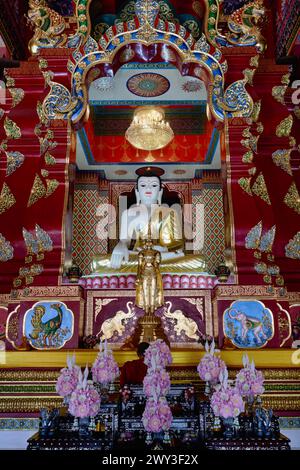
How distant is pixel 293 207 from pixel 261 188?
0.84m

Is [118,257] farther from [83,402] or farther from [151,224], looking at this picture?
[83,402]

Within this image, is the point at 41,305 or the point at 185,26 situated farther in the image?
the point at 185,26

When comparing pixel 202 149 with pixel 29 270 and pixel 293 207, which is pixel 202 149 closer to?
pixel 293 207

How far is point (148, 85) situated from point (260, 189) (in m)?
2.81

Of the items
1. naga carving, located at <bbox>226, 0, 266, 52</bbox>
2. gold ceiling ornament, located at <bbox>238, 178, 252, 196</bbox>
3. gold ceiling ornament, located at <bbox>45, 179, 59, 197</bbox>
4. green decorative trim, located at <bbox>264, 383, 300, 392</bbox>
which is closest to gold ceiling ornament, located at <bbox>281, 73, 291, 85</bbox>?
naga carving, located at <bbox>226, 0, 266, 52</bbox>

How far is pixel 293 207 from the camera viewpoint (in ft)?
21.0

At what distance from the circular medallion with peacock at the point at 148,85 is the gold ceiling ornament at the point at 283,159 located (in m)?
2.12

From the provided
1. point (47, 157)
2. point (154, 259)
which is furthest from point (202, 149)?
point (154, 259)

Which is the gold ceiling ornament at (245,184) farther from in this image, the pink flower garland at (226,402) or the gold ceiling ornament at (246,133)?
the pink flower garland at (226,402)

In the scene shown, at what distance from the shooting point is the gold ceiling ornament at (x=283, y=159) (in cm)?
646

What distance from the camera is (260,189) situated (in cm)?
577

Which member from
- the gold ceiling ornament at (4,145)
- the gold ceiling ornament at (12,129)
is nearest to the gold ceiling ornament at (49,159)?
the gold ceiling ornament at (12,129)

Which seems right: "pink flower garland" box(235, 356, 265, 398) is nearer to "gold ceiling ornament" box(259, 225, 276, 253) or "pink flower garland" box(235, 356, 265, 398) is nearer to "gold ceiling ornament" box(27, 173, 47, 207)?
"gold ceiling ornament" box(259, 225, 276, 253)

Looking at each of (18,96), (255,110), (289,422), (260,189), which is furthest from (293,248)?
(18,96)
